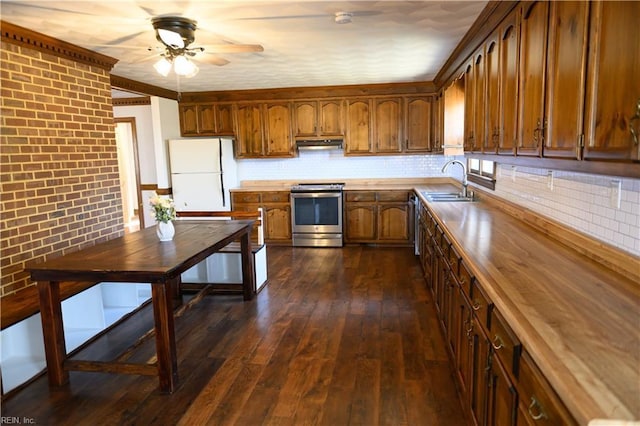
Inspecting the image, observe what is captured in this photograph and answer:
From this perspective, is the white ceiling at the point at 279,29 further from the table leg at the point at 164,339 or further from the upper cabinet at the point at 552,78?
the table leg at the point at 164,339

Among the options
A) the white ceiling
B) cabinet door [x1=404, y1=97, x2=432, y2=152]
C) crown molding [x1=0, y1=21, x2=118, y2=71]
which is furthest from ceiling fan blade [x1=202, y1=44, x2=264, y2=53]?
cabinet door [x1=404, y1=97, x2=432, y2=152]

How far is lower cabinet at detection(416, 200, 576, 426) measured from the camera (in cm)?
118

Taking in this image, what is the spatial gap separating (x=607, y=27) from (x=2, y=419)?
134 inches

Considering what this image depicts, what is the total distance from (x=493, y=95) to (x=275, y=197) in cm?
405

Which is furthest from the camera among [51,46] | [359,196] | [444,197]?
[359,196]

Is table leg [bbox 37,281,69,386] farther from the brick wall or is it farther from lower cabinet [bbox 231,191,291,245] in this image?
lower cabinet [bbox 231,191,291,245]

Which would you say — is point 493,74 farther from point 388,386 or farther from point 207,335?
point 207,335

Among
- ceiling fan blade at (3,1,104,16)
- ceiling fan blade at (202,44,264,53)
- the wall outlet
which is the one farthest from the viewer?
ceiling fan blade at (202,44,264,53)

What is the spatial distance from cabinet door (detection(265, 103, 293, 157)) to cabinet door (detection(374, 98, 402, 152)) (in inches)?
52.8

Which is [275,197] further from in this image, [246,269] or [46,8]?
[46,8]

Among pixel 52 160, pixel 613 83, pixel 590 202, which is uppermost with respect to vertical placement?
pixel 613 83

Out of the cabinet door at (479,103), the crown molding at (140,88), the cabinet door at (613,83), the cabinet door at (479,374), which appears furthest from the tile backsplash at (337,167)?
the cabinet door at (613,83)

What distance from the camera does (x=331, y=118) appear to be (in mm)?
6359

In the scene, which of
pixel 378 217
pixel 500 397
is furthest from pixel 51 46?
pixel 378 217
